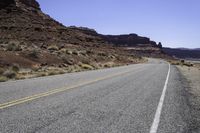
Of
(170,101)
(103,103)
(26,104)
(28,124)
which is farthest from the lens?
(170,101)

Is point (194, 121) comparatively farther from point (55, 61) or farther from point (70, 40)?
point (70, 40)

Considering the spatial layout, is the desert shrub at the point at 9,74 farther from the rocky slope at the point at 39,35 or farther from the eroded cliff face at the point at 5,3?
the eroded cliff face at the point at 5,3

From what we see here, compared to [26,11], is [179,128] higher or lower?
lower

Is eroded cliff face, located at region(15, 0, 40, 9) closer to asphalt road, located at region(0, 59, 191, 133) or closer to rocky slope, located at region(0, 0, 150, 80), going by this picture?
rocky slope, located at region(0, 0, 150, 80)

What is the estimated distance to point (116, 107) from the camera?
31.8ft

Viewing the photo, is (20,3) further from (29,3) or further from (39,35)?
(39,35)

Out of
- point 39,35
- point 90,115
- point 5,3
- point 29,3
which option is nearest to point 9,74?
point 90,115

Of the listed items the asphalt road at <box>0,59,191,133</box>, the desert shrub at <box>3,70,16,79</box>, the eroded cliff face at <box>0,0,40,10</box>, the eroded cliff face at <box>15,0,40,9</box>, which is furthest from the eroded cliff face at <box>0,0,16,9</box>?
the asphalt road at <box>0,59,191,133</box>

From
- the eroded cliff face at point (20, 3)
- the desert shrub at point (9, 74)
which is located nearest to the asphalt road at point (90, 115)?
the desert shrub at point (9, 74)

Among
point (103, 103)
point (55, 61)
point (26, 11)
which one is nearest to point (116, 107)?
point (103, 103)

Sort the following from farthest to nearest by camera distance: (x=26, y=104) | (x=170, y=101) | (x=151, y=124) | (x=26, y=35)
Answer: (x=26, y=35) → (x=170, y=101) → (x=26, y=104) → (x=151, y=124)

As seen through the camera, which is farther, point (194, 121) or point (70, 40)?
point (70, 40)

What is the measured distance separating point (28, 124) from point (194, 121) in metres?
4.06

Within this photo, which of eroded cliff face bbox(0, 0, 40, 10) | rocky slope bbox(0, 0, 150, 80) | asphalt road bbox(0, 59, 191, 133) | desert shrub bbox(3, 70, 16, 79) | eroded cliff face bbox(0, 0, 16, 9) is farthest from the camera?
eroded cliff face bbox(0, 0, 40, 10)
